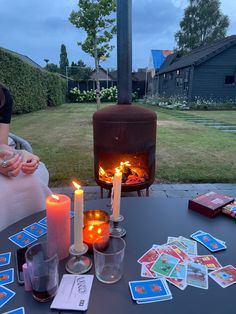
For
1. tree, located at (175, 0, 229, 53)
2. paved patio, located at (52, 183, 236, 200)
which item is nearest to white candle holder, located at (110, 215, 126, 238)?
paved patio, located at (52, 183, 236, 200)

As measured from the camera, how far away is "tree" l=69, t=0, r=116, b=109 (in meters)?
6.79

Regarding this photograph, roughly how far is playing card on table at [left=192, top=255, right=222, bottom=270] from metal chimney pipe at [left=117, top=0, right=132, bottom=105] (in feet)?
5.09

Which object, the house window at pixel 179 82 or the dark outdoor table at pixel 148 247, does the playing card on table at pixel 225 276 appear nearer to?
the dark outdoor table at pixel 148 247

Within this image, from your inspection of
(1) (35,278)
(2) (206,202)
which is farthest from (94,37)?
(1) (35,278)

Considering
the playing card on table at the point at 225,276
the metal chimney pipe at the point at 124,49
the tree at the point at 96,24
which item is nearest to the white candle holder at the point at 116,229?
the playing card on table at the point at 225,276

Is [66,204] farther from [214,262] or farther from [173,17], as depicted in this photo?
[173,17]

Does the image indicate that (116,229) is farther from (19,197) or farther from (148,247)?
(19,197)

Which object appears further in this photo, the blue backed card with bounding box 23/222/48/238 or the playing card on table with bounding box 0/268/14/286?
the blue backed card with bounding box 23/222/48/238

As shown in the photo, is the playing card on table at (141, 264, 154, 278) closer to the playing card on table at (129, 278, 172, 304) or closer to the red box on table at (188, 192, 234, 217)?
the playing card on table at (129, 278, 172, 304)

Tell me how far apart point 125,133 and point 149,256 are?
49.0 inches

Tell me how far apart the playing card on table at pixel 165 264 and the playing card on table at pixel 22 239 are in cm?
51

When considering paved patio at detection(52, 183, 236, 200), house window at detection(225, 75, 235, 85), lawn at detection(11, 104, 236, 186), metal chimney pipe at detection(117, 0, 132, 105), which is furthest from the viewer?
house window at detection(225, 75, 235, 85)

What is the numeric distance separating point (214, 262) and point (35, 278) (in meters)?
0.62

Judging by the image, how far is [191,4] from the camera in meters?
25.1
